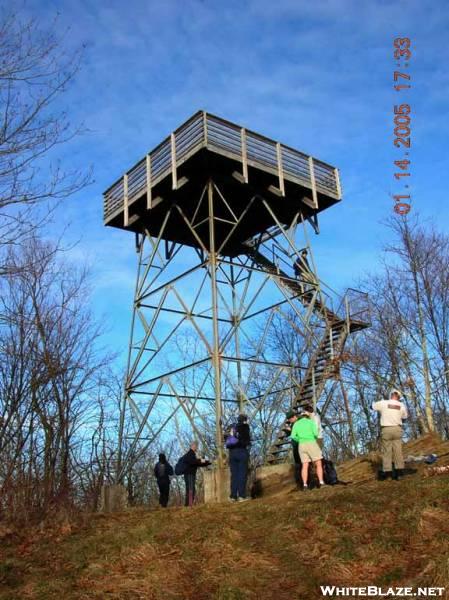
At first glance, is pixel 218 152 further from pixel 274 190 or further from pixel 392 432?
pixel 392 432

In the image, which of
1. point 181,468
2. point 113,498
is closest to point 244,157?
point 181,468

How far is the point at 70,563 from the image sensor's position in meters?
9.20

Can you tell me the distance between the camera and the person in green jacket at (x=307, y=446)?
1301 cm

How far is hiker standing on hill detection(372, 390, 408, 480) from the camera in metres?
12.3

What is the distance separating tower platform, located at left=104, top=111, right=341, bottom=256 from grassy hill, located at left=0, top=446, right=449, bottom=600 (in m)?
9.57

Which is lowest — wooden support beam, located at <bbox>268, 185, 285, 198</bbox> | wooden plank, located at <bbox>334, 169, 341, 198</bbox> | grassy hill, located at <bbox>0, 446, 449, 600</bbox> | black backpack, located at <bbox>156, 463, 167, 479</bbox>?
grassy hill, located at <bbox>0, 446, 449, 600</bbox>

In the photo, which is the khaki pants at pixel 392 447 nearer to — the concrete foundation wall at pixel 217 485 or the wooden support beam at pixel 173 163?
the concrete foundation wall at pixel 217 485

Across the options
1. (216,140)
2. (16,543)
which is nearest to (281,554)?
(16,543)

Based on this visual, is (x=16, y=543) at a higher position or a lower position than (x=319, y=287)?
lower

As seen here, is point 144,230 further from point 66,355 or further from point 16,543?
point 16,543

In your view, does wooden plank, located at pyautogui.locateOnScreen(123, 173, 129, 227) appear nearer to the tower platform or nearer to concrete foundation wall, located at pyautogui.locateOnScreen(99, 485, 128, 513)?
the tower platform

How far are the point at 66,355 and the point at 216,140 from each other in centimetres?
713

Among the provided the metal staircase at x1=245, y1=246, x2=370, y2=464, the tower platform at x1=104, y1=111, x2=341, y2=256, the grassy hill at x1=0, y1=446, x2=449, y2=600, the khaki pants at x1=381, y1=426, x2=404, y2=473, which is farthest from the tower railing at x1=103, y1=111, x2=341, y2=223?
the grassy hill at x1=0, y1=446, x2=449, y2=600

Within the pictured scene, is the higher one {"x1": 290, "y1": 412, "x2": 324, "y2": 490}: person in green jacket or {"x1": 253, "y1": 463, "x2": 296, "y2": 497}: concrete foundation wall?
{"x1": 290, "y1": 412, "x2": 324, "y2": 490}: person in green jacket
